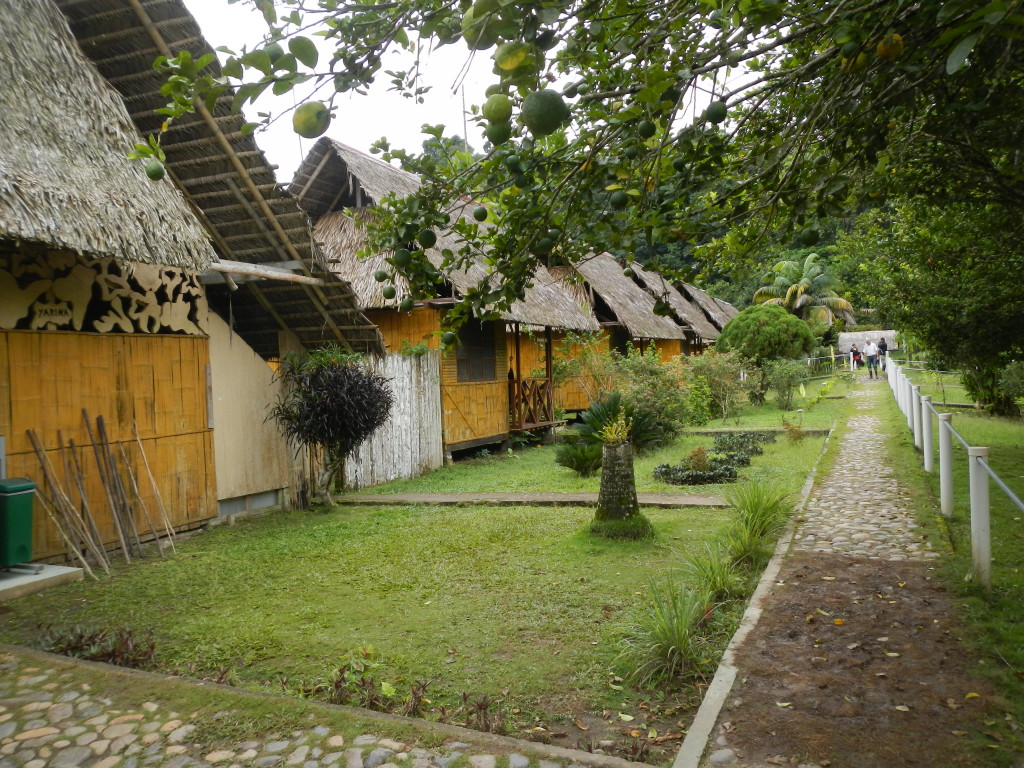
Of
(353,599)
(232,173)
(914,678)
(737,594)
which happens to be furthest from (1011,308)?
(232,173)

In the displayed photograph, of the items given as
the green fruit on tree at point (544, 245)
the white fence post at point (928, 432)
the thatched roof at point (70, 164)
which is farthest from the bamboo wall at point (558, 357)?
the green fruit on tree at point (544, 245)

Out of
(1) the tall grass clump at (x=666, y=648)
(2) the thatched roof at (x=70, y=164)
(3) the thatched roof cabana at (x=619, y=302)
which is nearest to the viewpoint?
(1) the tall grass clump at (x=666, y=648)

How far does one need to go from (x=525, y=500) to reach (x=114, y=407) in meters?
4.69

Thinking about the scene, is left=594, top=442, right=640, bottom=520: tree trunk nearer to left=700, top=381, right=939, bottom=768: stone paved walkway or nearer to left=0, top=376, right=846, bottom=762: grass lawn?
left=0, top=376, right=846, bottom=762: grass lawn

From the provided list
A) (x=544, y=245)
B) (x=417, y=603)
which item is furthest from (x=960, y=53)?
(x=417, y=603)

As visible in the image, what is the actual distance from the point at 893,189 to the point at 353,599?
19.0 ft

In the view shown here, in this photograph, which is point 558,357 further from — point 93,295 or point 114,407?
point 93,295

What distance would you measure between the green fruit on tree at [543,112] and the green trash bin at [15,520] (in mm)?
5661

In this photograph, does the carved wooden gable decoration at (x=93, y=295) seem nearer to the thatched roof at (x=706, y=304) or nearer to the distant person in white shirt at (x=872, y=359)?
the thatched roof at (x=706, y=304)

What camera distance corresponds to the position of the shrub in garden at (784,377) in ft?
62.8

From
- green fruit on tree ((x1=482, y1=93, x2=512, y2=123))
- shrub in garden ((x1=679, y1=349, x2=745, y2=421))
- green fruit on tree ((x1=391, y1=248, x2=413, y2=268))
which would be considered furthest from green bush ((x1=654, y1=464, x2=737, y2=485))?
green fruit on tree ((x1=482, y1=93, x2=512, y2=123))

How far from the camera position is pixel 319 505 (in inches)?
379

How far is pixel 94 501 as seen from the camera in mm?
7031

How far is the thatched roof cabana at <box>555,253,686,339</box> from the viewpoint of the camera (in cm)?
1936
